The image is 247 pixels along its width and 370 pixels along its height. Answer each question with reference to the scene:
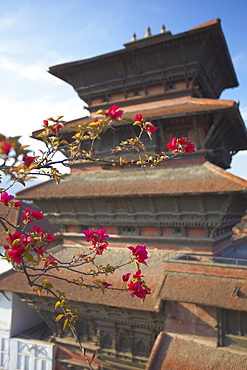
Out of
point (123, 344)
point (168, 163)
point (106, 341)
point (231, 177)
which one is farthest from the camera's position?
point (168, 163)

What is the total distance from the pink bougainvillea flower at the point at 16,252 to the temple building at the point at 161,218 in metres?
6.45

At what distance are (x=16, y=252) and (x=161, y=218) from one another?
8.57m

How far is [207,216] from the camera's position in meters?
10.1

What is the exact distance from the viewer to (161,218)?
10836 mm

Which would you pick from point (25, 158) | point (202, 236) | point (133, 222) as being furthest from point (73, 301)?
point (25, 158)

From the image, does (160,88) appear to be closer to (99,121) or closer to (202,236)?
(202,236)

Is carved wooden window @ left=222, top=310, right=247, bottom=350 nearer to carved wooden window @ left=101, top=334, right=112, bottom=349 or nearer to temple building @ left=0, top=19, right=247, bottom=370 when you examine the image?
temple building @ left=0, top=19, right=247, bottom=370

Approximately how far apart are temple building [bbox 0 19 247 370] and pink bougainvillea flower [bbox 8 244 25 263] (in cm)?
645

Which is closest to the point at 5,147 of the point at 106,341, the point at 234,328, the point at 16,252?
the point at 16,252

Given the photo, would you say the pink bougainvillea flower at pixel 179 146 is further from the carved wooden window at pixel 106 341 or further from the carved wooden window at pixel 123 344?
the carved wooden window at pixel 106 341

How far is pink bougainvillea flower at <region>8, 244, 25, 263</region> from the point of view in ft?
8.78

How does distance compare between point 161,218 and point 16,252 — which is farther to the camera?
point 161,218

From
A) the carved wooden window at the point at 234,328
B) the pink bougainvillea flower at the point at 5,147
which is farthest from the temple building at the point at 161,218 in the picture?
the pink bougainvillea flower at the point at 5,147

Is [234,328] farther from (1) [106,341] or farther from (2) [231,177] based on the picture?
(1) [106,341]
